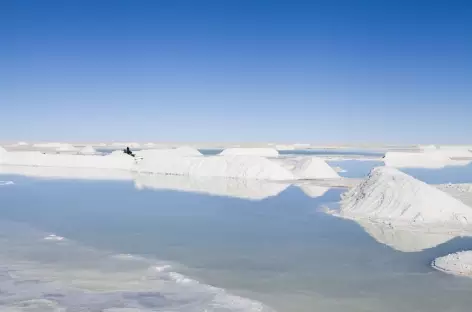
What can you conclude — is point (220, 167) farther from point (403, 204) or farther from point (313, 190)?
point (403, 204)

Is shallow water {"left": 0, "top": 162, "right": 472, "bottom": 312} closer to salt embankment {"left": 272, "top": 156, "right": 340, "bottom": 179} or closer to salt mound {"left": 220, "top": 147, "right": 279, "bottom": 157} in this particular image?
salt embankment {"left": 272, "top": 156, "right": 340, "bottom": 179}

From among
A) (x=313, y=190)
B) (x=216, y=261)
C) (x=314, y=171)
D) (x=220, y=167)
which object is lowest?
(x=216, y=261)

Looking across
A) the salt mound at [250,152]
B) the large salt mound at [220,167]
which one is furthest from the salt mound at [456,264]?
the salt mound at [250,152]

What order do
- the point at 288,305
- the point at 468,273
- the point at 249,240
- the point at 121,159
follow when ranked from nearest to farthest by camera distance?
the point at 288,305 < the point at 468,273 < the point at 249,240 < the point at 121,159

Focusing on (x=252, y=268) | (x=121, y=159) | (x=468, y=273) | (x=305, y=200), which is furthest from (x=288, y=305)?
(x=121, y=159)

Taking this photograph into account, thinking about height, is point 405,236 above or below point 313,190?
below

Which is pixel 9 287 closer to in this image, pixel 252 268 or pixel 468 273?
pixel 252 268

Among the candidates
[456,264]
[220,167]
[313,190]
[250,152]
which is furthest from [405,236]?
[250,152]
